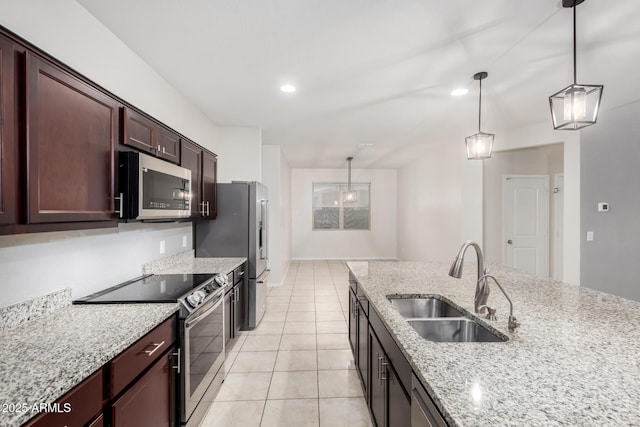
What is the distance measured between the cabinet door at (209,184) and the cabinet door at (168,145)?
1.92 ft

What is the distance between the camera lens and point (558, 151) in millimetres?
4797

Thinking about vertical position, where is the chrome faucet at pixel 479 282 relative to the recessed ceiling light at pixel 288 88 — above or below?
below

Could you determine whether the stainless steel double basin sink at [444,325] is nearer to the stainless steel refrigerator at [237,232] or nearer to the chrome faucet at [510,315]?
the chrome faucet at [510,315]

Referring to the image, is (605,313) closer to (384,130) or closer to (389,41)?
(389,41)

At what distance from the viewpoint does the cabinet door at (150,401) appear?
1167 millimetres

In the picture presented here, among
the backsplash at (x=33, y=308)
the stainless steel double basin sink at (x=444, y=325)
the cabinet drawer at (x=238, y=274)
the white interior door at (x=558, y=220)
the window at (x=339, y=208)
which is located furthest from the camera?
the window at (x=339, y=208)

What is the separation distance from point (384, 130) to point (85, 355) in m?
4.11

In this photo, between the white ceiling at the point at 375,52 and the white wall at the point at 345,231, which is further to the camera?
the white wall at the point at 345,231

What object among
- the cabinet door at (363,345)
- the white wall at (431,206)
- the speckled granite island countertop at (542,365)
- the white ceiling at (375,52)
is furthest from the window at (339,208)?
the speckled granite island countertop at (542,365)

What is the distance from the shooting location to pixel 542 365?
3.10 ft

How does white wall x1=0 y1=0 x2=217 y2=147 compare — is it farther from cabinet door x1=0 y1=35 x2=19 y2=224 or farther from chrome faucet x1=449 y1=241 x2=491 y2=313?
chrome faucet x1=449 y1=241 x2=491 y2=313

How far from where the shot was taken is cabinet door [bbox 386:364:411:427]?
3.71 feet

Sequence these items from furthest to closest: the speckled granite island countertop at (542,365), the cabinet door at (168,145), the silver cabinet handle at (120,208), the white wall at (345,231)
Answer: the white wall at (345,231), the cabinet door at (168,145), the silver cabinet handle at (120,208), the speckled granite island countertop at (542,365)

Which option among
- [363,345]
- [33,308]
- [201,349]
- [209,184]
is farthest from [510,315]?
[209,184]
